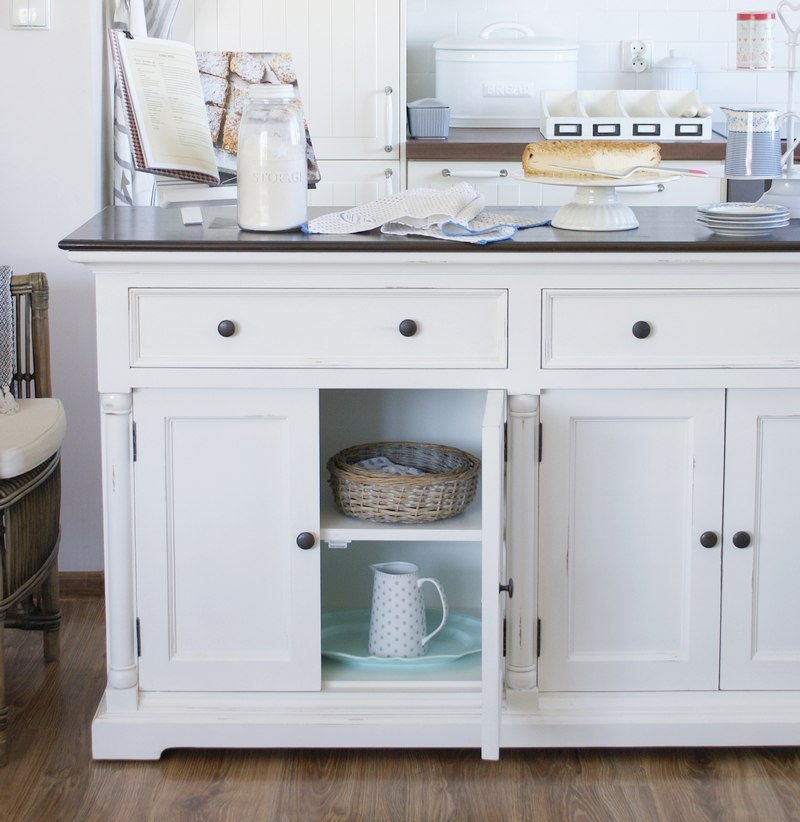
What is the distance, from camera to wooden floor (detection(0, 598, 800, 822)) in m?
2.14

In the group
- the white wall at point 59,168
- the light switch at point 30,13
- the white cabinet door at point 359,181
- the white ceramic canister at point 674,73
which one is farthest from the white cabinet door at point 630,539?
the white ceramic canister at point 674,73

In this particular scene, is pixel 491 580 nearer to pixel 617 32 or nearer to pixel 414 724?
pixel 414 724

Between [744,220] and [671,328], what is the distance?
214mm

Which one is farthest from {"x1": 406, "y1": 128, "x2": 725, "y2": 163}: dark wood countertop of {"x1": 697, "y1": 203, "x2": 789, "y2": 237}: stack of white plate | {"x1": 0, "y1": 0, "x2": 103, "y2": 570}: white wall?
{"x1": 697, "y1": 203, "x2": 789, "y2": 237}: stack of white plate

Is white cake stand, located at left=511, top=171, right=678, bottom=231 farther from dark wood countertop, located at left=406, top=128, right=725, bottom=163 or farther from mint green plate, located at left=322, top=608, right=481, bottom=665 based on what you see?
dark wood countertop, located at left=406, top=128, right=725, bottom=163

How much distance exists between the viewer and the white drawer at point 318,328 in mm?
2146

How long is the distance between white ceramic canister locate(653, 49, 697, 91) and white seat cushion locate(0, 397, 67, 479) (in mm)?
2449

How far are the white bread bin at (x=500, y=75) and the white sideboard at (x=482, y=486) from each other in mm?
1918

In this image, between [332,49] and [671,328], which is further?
[332,49]

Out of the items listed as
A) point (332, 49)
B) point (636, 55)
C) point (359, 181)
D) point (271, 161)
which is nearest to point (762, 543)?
point (271, 161)

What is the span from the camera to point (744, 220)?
7.05 feet

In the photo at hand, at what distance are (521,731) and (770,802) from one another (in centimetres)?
43

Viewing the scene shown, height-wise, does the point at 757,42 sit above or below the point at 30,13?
below

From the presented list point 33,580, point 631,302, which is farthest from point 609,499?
point 33,580
